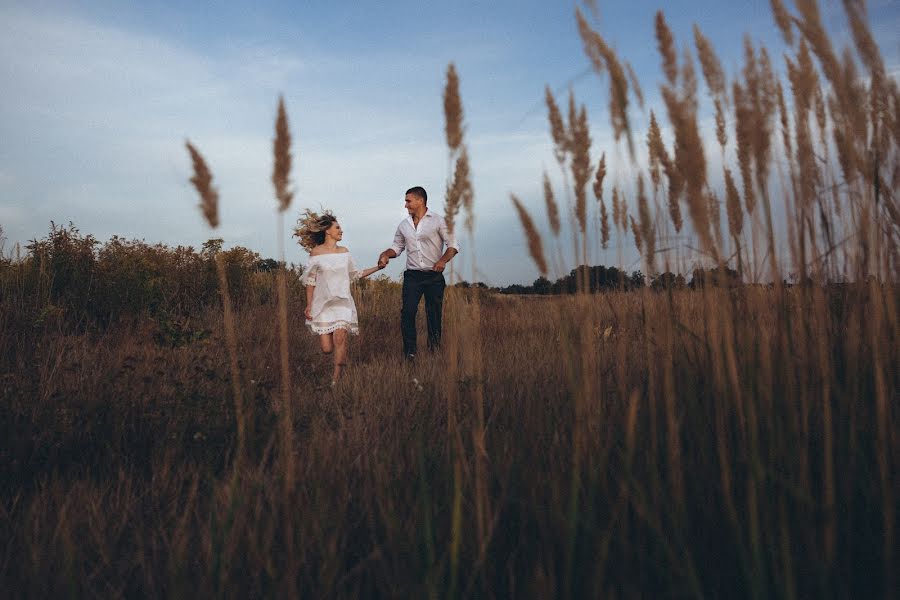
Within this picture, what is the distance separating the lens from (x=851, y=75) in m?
1.41

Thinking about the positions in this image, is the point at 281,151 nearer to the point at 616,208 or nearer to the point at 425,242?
the point at 616,208

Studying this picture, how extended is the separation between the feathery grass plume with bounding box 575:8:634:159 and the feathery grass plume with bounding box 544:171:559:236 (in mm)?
322

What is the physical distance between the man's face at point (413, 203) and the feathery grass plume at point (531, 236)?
17.4 ft

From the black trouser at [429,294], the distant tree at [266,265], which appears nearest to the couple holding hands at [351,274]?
the black trouser at [429,294]

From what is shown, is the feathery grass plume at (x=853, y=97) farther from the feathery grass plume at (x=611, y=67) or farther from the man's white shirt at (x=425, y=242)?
the man's white shirt at (x=425, y=242)

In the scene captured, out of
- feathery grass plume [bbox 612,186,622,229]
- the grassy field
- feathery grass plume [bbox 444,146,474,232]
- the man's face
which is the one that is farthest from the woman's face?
feathery grass plume [bbox 444,146,474,232]

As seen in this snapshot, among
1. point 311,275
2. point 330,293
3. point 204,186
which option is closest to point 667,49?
point 204,186

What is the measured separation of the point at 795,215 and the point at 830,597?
3.36 ft

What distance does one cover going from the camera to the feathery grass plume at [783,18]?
1585 mm

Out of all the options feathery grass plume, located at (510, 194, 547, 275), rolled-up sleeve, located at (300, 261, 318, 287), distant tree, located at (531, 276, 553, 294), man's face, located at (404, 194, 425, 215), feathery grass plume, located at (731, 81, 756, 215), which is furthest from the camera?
man's face, located at (404, 194, 425, 215)

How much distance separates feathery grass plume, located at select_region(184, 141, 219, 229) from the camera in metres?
1.41

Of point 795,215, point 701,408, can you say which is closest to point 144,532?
point 701,408

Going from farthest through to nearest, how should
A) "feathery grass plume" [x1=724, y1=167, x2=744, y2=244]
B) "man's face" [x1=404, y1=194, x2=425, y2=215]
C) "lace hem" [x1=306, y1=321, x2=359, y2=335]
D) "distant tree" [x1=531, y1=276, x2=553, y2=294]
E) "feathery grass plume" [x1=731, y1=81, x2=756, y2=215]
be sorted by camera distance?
"man's face" [x1=404, y1=194, x2=425, y2=215]
"lace hem" [x1=306, y1=321, x2=359, y2=335]
"distant tree" [x1=531, y1=276, x2=553, y2=294]
"feathery grass plume" [x1=724, y1=167, x2=744, y2=244]
"feathery grass plume" [x1=731, y1=81, x2=756, y2=215]

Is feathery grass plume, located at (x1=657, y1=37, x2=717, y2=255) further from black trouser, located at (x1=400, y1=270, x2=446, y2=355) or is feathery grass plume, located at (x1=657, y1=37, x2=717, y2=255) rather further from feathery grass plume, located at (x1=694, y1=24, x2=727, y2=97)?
black trouser, located at (x1=400, y1=270, x2=446, y2=355)
